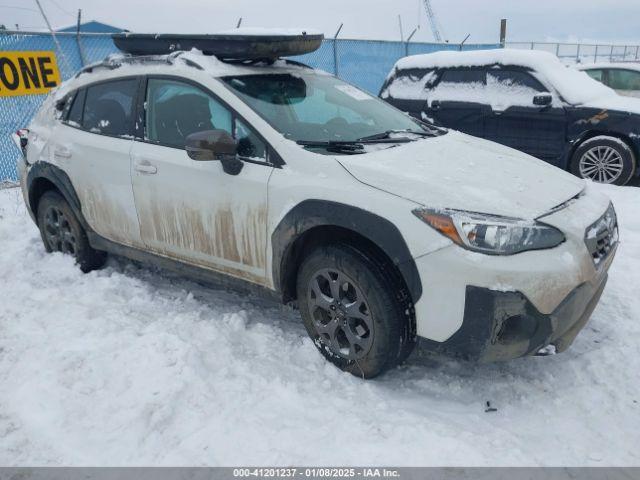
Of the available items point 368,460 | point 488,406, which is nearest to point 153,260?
point 368,460

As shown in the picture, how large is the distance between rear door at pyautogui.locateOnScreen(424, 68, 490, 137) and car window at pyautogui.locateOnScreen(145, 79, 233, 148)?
5298 millimetres

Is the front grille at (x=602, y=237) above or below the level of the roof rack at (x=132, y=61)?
below

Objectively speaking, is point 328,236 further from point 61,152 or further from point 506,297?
point 61,152

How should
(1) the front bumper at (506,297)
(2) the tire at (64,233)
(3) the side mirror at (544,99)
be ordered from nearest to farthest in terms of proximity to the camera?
(1) the front bumper at (506,297) < (2) the tire at (64,233) < (3) the side mirror at (544,99)

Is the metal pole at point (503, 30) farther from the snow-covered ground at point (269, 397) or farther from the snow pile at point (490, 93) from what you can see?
the snow-covered ground at point (269, 397)

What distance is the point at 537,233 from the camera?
2.55m

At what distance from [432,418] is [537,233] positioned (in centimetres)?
107

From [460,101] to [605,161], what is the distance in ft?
7.09

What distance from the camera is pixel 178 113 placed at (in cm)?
365

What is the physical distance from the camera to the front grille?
273cm

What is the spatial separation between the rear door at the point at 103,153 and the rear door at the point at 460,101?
5.29 meters

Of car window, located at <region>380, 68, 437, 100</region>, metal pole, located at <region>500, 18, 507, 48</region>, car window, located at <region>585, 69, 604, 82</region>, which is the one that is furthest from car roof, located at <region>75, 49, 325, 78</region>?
metal pole, located at <region>500, 18, 507, 48</region>

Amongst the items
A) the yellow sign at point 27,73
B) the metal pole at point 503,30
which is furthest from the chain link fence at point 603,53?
the yellow sign at point 27,73

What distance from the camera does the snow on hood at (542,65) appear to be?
23.9 ft
